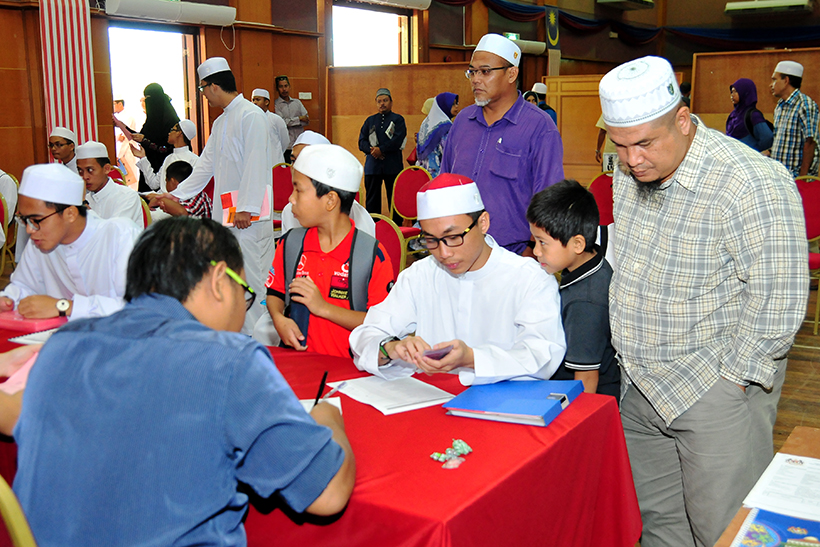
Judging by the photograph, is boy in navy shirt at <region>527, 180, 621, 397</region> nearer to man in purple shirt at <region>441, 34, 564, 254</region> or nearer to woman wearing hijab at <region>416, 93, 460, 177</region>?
man in purple shirt at <region>441, 34, 564, 254</region>

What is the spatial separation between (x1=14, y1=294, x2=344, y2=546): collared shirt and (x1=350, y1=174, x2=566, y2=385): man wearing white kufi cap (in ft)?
2.63

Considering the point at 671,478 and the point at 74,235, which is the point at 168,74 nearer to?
the point at 74,235

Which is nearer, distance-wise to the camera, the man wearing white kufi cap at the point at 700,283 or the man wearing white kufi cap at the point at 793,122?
the man wearing white kufi cap at the point at 700,283

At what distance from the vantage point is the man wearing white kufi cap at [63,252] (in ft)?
8.23

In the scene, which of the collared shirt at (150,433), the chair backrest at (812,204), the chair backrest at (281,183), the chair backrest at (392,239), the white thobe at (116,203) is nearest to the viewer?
the collared shirt at (150,433)

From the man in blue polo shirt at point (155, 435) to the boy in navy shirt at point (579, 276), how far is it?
1103mm

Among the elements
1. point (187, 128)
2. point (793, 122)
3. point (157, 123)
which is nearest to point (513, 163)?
point (793, 122)

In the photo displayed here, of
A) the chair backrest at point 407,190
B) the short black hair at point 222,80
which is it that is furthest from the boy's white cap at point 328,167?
the chair backrest at point 407,190

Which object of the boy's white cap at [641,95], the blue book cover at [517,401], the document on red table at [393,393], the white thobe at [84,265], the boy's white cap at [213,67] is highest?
the boy's white cap at [213,67]

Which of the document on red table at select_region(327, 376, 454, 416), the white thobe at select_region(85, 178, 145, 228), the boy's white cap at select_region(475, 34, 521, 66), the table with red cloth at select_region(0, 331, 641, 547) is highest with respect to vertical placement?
the boy's white cap at select_region(475, 34, 521, 66)

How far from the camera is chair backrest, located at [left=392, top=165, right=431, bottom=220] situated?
575 centimetres

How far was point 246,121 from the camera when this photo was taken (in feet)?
14.9

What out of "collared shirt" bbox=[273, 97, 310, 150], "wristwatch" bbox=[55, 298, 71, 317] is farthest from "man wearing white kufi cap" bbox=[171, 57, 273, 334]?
"collared shirt" bbox=[273, 97, 310, 150]

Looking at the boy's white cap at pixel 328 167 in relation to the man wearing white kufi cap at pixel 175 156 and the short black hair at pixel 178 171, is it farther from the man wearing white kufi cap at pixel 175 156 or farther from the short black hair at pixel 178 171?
the man wearing white kufi cap at pixel 175 156
